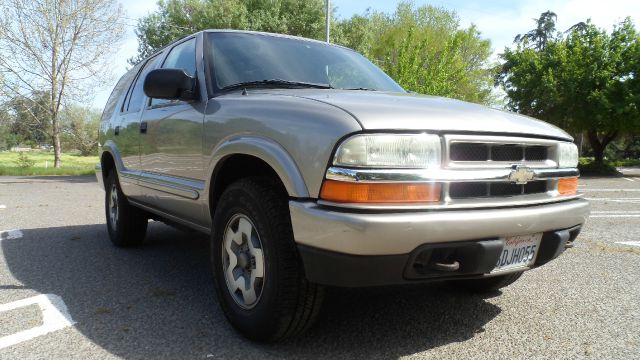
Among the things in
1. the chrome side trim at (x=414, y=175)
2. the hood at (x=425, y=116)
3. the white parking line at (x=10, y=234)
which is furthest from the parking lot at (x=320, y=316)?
the hood at (x=425, y=116)

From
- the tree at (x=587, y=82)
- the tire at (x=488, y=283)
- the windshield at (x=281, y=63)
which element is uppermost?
the tree at (x=587, y=82)

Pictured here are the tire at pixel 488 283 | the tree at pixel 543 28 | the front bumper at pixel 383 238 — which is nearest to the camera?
the front bumper at pixel 383 238

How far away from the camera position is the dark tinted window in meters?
4.46

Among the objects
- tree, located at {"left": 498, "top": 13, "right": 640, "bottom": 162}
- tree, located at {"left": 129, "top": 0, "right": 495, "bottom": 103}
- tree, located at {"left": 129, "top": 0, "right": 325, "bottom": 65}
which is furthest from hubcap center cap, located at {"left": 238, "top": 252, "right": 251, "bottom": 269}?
tree, located at {"left": 498, "top": 13, "right": 640, "bottom": 162}

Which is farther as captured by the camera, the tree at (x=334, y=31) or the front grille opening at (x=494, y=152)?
the tree at (x=334, y=31)

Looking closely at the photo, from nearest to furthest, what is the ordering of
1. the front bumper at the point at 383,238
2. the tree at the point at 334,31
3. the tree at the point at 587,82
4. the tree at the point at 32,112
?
the front bumper at the point at 383,238, the tree at the point at 334,31, the tree at the point at 587,82, the tree at the point at 32,112

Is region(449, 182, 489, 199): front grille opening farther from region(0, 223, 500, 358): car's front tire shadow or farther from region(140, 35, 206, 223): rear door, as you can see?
region(140, 35, 206, 223): rear door

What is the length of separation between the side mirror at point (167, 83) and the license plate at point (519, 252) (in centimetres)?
212

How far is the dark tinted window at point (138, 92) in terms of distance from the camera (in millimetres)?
4465

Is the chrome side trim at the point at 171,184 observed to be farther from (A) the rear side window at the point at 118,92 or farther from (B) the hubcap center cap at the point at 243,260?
(A) the rear side window at the point at 118,92

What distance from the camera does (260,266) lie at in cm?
248

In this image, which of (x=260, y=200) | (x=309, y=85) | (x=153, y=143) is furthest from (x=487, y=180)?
(x=153, y=143)

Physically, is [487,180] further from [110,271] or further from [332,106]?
[110,271]

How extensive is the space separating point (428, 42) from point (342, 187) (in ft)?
79.8
